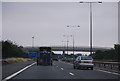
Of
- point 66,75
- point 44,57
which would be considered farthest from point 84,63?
point 44,57

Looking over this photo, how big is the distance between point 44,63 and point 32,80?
3100cm

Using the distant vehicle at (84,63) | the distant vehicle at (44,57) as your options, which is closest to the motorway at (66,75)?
the distant vehicle at (84,63)

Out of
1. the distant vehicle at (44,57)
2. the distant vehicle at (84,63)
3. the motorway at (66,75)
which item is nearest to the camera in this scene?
the motorway at (66,75)

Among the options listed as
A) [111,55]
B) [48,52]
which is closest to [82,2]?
[48,52]

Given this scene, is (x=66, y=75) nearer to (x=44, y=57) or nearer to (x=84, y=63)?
(x=84, y=63)

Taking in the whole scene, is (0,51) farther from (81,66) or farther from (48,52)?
(81,66)

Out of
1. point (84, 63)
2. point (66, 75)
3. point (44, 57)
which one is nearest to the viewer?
point (66, 75)

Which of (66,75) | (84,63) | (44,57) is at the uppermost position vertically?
(44,57)

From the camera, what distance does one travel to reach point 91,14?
5097 cm

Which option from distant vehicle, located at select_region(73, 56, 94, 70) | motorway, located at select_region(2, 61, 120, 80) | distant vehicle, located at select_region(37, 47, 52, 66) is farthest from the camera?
distant vehicle, located at select_region(37, 47, 52, 66)

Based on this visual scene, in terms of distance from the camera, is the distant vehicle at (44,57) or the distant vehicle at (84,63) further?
the distant vehicle at (44,57)

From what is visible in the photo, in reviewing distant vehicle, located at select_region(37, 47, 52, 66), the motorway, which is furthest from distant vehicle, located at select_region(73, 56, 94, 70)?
distant vehicle, located at select_region(37, 47, 52, 66)

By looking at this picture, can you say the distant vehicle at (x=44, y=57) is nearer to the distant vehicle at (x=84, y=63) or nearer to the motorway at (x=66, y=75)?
the distant vehicle at (x=84, y=63)

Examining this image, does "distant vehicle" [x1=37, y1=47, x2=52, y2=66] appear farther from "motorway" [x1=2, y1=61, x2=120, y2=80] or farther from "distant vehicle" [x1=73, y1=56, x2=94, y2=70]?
"motorway" [x1=2, y1=61, x2=120, y2=80]
